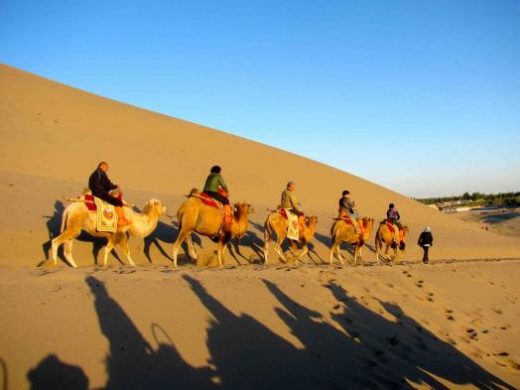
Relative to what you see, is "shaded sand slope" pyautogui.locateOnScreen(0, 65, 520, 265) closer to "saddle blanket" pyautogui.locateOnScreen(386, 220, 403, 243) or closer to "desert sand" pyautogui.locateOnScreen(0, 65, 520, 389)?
"desert sand" pyautogui.locateOnScreen(0, 65, 520, 389)

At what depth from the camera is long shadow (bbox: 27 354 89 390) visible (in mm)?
4766

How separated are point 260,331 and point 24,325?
10.0ft

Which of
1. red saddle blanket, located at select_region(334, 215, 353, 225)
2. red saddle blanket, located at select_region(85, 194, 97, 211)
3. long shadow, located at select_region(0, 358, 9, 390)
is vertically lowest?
long shadow, located at select_region(0, 358, 9, 390)

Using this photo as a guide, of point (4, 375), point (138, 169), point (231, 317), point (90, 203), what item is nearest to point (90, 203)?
point (90, 203)

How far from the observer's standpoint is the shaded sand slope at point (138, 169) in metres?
14.7

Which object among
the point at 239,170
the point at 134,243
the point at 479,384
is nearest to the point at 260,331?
the point at 479,384

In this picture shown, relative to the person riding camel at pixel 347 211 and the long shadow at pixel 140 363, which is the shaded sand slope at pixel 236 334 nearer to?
the long shadow at pixel 140 363

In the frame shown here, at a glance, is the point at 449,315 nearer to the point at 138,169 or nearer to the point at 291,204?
the point at 291,204

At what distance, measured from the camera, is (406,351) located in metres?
7.30

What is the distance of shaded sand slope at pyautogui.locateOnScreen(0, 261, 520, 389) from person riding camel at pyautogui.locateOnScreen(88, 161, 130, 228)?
9.68ft

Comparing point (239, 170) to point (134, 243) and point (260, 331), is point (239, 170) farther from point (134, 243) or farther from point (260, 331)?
point (260, 331)

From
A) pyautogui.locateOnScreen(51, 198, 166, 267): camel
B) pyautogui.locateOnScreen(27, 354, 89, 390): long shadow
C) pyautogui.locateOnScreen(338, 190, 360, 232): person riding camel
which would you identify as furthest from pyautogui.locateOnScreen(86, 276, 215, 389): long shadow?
pyautogui.locateOnScreen(338, 190, 360, 232): person riding camel

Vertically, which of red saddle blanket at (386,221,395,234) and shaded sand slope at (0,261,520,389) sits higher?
red saddle blanket at (386,221,395,234)

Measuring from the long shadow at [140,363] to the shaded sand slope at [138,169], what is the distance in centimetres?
617
